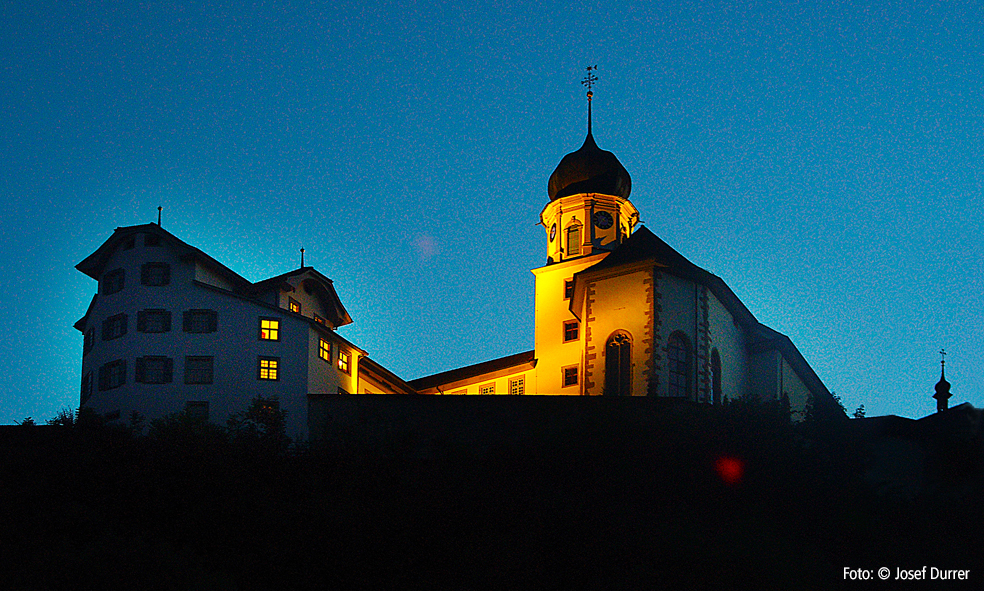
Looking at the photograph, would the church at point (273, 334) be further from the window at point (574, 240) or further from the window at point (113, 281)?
the window at point (574, 240)

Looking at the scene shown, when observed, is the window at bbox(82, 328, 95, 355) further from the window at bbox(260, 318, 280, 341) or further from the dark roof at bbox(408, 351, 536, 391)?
the dark roof at bbox(408, 351, 536, 391)

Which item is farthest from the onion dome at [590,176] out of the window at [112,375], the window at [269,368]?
the window at [112,375]

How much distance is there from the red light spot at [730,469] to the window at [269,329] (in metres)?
23.3

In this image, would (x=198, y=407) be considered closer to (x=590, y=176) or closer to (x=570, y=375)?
(x=570, y=375)

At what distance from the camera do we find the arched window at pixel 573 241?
248 ft

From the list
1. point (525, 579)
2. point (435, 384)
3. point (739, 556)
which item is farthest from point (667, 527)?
point (435, 384)

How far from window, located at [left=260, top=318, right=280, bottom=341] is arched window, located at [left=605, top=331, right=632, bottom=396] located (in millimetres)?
16109

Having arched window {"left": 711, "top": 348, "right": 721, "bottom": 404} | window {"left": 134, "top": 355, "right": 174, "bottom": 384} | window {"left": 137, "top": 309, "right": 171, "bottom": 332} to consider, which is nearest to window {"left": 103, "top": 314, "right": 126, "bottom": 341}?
window {"left": 137, "top": 309, "right": 171, "bottom": 332}

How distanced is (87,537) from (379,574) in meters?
10.3

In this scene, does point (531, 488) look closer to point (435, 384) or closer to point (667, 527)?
point (667, 527)

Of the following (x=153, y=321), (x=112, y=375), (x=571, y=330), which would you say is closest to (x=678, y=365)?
(x=571, y=330)

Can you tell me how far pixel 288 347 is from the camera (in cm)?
6125

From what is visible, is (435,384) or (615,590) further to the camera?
(435,384)

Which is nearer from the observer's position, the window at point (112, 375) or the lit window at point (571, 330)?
the window at point (112, 375)
